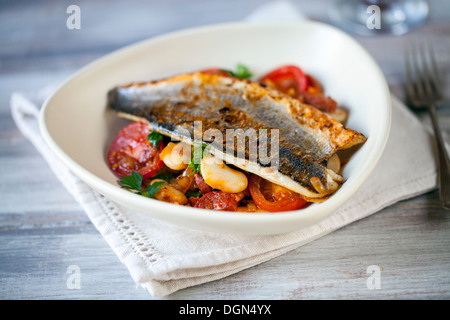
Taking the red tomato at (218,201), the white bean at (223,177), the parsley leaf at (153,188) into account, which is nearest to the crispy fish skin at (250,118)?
the white bean at (223,177)

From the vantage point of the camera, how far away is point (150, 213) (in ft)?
6.63

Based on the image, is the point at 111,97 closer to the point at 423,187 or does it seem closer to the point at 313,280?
the point at 313,280

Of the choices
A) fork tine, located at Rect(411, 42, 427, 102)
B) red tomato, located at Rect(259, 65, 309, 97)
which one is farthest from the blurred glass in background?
red tomato, located at Rect(259, 65, 309, 97)

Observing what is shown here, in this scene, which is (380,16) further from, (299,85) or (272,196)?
(272,196)

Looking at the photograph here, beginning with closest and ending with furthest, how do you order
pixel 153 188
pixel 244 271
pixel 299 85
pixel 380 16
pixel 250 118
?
pixel 244 271 < pixel 153 188 < pixel 250 118 < pixel 299 85 < pixel 380 16

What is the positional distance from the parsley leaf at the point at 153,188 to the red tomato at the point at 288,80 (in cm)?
108

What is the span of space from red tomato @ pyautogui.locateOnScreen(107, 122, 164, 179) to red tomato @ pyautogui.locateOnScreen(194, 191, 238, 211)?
1.25 feet

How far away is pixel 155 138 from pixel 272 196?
0.80m

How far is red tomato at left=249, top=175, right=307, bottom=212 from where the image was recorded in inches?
85.4

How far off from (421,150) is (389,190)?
0.41 meters

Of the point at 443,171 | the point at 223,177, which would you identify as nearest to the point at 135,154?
the point at 223,177

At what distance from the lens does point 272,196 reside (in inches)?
88.0

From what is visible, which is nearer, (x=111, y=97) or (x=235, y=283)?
(x=235, y=283)
